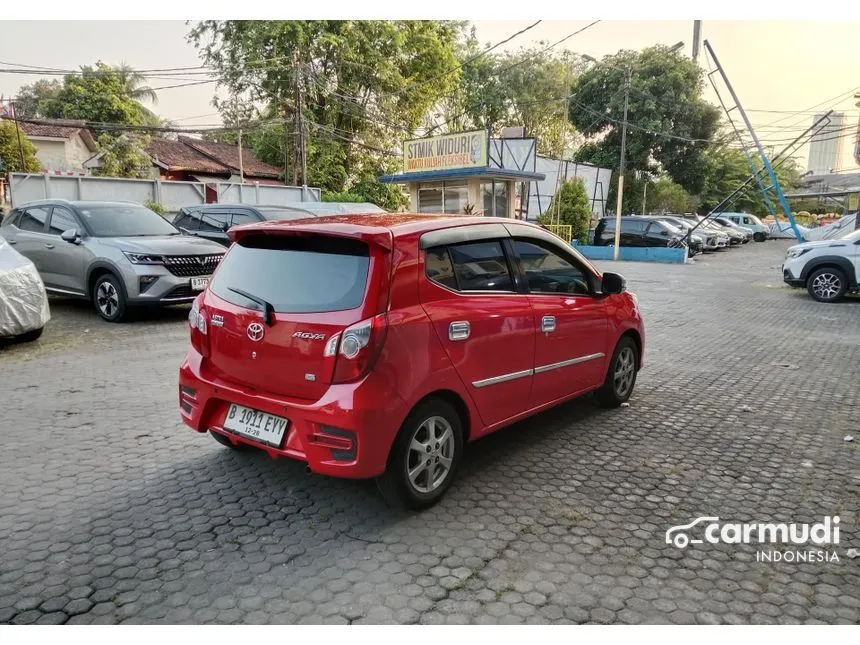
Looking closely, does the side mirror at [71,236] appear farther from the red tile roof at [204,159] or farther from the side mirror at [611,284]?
the red tile roof at [204,159]

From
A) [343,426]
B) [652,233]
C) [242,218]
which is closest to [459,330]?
[343,426]

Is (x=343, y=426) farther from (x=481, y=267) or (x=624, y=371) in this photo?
(x=624, y=371)

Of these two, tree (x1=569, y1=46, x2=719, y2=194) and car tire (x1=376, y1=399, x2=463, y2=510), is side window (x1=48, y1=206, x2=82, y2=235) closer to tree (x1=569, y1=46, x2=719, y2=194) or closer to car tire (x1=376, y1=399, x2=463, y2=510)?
car tire (x1=376, y1=399, x2=463, y2=510)

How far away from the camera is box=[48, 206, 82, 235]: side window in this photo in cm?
937

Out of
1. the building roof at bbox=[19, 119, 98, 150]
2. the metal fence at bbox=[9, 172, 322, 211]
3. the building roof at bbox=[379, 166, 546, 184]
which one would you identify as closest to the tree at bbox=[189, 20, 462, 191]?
the metal fence at bbox=[9, 172, 322, 211]

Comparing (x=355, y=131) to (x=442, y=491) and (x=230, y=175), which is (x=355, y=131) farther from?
(x=442, y=491)

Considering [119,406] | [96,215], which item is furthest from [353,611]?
[96,215]

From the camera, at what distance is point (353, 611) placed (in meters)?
2.57

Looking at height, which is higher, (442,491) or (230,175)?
(230,175)

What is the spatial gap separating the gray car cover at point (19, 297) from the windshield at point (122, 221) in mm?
1761

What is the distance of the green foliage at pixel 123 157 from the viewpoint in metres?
32.9

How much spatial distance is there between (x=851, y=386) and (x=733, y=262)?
720 inches

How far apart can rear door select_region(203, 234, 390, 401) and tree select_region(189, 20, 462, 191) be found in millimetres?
27411

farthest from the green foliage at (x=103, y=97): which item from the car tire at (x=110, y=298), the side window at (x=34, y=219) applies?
the car tire at (x=110, y=298)
